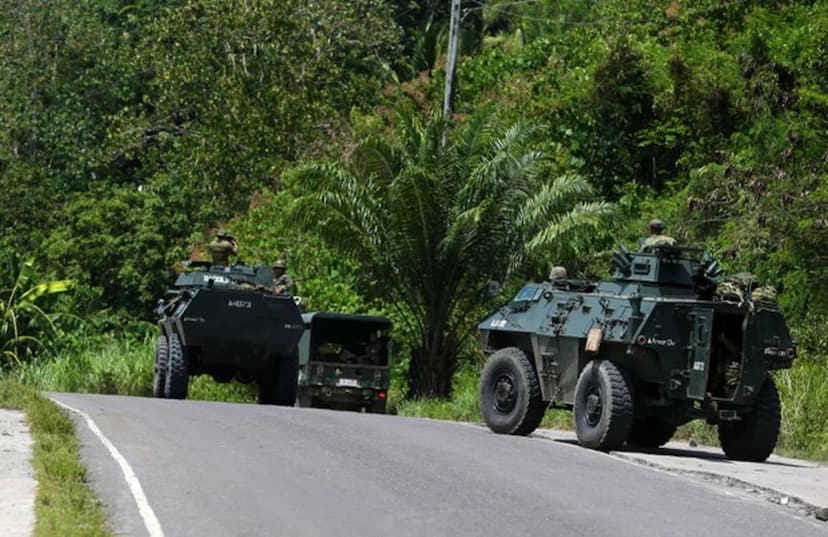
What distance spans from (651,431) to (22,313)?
1902cm

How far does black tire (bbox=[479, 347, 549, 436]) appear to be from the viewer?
22.2 metres

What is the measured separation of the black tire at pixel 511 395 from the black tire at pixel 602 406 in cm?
103

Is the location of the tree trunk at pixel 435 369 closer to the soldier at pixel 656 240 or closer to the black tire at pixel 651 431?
the black tire at pixel 651 431

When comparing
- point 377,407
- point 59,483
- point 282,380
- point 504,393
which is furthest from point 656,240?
point 377,407

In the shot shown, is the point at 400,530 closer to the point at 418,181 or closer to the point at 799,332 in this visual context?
the point at 799,332

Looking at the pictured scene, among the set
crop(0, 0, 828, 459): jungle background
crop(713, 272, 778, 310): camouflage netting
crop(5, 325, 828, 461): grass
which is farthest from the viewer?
crop(0, 0, 828, 459): jungle background

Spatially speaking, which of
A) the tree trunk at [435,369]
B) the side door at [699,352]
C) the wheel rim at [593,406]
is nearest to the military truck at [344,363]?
the tree trunk at [435,369]

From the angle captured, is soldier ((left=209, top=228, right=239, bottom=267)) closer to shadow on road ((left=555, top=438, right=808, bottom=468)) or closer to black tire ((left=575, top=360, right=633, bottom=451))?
shadow on road ((left=555, top=438, right=808, bottom=468))

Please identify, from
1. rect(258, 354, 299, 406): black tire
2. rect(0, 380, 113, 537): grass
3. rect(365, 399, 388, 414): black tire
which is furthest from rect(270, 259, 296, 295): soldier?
rect(0, 380, 113, 537): grass

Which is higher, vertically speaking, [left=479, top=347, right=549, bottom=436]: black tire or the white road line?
[left=479, top=347, right=549, bottom=436]: black tire

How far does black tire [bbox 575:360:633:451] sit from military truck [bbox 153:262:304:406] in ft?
28.7

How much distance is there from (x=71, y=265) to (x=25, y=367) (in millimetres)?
8589

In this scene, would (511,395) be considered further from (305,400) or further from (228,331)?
(305,400)

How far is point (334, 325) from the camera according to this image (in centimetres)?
3622
